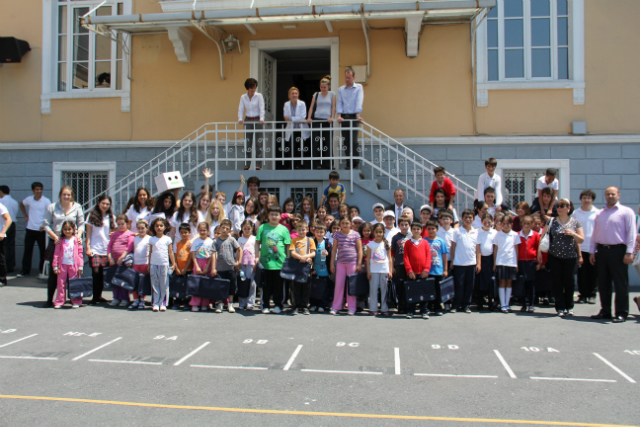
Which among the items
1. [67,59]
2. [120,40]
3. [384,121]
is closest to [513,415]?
[384,121]

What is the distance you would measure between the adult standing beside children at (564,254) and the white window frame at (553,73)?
164 inches

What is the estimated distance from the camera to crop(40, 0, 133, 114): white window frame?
12133 millimetres

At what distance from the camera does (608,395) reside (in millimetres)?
4297

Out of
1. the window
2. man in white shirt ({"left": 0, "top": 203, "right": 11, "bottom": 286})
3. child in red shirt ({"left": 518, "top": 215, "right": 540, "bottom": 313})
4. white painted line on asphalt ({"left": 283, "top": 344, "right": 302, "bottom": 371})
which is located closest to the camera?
white painted line on asphalt ({"left": 283, "top": 344, "right": 302, "bottom": 371})

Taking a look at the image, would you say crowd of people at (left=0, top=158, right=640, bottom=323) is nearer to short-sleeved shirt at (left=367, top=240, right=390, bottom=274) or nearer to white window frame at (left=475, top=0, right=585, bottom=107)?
short-sleeved shirt at (left=367, top=240, right=390, bottom=274)

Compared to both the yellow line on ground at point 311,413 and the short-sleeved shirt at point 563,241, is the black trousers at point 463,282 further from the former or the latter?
the yellow line on ground at point 311,413

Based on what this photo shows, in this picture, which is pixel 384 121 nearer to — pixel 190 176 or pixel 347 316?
pixel 190 176

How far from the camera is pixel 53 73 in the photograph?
12.5 m

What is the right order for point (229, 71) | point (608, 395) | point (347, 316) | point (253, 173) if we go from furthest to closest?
point (229, 71), point (253, 173), point (347, 316), point (608, 395)

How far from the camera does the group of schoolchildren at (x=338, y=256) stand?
7.68 meters

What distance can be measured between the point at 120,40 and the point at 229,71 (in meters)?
2.51

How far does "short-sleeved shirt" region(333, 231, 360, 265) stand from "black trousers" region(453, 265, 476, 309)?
1.41 meters

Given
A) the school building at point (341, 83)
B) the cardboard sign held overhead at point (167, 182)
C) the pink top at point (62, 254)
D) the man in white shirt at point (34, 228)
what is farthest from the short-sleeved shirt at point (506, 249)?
the man in white shirt at point (34, 228)

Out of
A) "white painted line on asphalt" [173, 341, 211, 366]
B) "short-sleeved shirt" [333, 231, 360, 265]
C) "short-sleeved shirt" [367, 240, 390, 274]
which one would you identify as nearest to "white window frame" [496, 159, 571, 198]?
"short-sleeved shirt" [367, 240, 390, 274]
